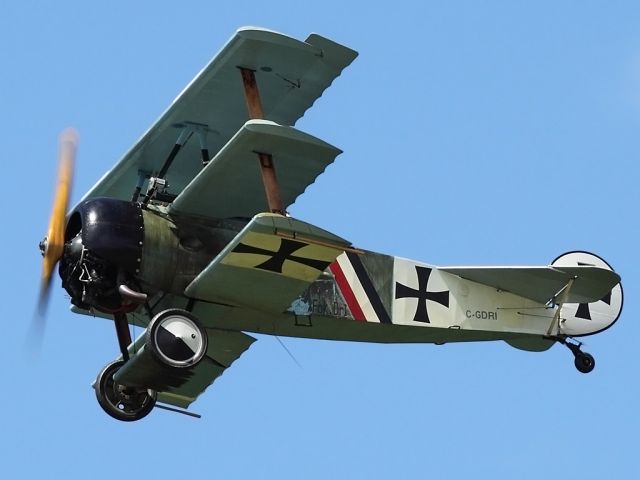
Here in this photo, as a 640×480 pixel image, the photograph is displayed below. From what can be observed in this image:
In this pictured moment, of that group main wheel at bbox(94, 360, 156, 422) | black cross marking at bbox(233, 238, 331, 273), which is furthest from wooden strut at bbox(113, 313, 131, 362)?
black cross marking at bbox(233, 238, 331, 273)

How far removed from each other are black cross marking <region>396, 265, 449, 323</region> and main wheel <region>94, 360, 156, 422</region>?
2654mm

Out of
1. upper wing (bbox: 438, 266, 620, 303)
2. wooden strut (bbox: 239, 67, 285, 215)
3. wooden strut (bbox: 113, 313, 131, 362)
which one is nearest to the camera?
wooden strut (bbox: 239, 67, 285, 215)

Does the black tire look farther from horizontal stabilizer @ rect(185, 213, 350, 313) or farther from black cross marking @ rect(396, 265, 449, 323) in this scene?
black cross marking @ rect(396, 265, 449, 323)

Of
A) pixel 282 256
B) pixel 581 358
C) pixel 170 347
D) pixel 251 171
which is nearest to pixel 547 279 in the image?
pixel 581 358

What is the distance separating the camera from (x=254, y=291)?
1566cm

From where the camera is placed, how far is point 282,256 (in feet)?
49.8

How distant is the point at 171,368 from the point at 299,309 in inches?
59.3

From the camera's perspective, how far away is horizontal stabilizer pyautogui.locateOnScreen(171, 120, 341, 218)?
15.0 metres

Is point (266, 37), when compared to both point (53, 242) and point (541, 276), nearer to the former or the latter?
point (53, 242)

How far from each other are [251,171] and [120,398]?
2825mm

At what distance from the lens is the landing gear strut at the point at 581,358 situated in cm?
1788

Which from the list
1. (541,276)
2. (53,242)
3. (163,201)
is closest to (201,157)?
(163,201)

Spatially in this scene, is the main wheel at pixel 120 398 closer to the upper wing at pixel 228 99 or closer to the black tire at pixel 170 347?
the black tire at pixel 170 347

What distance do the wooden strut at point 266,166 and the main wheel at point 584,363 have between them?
4264 mm
